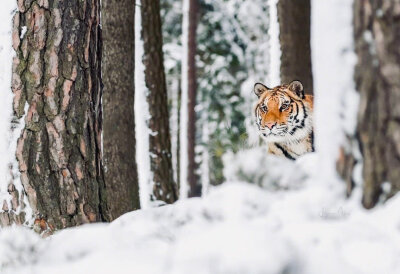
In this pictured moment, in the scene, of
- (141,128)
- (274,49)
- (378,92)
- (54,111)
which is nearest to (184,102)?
(274,49)

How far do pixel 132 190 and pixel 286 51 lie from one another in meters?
3.19

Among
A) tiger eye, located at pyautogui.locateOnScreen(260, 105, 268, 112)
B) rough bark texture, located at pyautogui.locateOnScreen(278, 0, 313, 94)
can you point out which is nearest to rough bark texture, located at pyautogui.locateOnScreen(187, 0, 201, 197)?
rough bark texture, located at pyautogui.locateOnScreen(278, 0, 313, 94)

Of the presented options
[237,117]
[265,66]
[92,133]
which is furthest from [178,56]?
[92,133]

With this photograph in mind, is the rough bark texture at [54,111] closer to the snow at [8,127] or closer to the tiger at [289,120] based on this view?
the snow at [8,127]

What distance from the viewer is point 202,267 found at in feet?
6.43

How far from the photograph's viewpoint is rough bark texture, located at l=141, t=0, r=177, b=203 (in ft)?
27.2

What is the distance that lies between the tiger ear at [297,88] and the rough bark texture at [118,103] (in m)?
1.99

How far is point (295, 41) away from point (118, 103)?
301 cm

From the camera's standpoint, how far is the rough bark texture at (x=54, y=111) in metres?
3.97

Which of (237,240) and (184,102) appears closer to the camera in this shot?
(237,240)

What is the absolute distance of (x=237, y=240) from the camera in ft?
6.53

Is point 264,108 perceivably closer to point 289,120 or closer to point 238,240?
point 289,120

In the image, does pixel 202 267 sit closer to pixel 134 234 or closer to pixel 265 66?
pixel 134 234

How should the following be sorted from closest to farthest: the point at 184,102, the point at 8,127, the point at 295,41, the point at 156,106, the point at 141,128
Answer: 1. the point at 8,127
2. the point at 141,128
3. the point at 156,106
4. the point at 295,41
5. the point at 184,102
